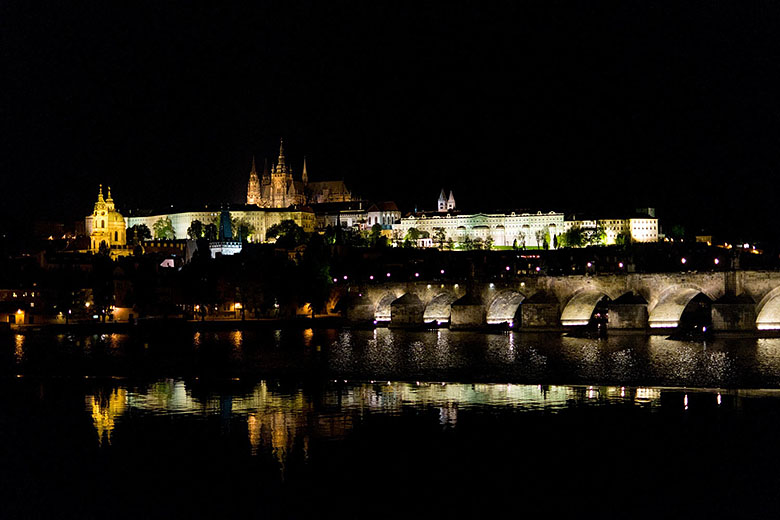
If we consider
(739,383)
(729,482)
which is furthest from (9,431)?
(739,383)

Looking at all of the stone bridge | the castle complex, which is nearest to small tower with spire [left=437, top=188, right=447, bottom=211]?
the castle complex

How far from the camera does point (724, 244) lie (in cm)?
11862

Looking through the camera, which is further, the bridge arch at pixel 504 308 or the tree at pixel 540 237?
the tree at pixel 540 237

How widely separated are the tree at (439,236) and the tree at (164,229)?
119ft

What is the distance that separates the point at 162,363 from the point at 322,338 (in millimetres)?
14741

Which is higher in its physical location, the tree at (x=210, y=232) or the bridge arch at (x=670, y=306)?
the tree at (x=210, y=232)

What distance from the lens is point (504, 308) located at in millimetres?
62000

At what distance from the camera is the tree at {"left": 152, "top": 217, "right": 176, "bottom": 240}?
14475 cm

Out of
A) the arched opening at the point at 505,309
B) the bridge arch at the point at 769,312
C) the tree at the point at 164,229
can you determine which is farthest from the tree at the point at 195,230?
the bridge arch at the point at 769,312

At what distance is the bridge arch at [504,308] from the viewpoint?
197 ft

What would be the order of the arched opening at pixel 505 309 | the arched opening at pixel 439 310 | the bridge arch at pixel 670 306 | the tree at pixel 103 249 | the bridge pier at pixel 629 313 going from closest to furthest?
the bridge arch at pixel 670 306, the bridge pier at pixel 629 313, the arched opening at pixel 505 309, the arched opening at pixel 439 310, the tree at pixel 103 249

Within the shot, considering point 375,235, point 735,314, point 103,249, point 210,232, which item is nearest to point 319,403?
point 735,314

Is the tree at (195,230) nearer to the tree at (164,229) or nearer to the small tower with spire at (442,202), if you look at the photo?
the tree at (164,229)

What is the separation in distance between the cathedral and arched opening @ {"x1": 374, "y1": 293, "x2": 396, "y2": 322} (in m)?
94.7
